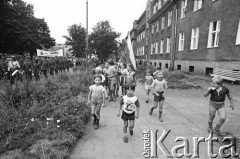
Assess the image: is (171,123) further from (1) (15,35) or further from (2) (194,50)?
(1) (15,35)

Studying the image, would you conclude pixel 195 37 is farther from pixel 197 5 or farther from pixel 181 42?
pixel 197 5

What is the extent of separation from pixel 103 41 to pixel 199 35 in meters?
23.5

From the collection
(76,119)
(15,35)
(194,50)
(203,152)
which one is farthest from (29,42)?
(203,152)

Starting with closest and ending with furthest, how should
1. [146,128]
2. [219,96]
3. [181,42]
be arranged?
[219,96] < [146,128] < [181,42]

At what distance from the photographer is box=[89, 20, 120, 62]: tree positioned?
1305 inches

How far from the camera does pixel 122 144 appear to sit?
329 centimetres

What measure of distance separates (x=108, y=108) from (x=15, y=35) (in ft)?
75.0

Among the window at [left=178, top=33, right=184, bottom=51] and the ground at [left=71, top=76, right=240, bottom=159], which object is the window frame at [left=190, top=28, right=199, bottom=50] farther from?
the ground at [left=71, top=76, right=240, bottom=159]

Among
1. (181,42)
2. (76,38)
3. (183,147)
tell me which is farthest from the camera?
(76,38)

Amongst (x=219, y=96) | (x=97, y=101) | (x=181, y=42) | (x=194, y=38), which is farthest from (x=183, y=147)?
(x=181, y=42)

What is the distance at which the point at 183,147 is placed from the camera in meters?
→ 3.20

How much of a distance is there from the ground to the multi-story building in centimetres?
463

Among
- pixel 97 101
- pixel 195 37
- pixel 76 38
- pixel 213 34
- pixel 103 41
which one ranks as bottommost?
pixel 97 101

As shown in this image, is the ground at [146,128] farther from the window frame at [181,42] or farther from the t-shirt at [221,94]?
the window frame at [181,42]
